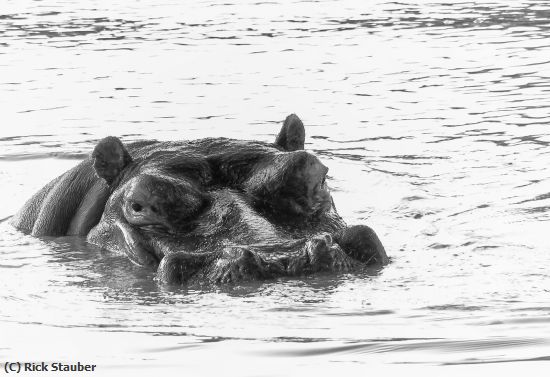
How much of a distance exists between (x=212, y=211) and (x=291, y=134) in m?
1.24

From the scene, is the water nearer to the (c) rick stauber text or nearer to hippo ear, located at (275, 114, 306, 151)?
the (c) rick stauber text

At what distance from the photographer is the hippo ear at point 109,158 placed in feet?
27.5

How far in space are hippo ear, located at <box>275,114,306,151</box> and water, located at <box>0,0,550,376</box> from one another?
0.89m

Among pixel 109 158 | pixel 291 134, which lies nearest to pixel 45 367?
pixel 109 158

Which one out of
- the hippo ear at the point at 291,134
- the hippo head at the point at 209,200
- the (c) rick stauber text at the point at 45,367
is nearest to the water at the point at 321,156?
the (c) rick stauber text at the point at 45,367

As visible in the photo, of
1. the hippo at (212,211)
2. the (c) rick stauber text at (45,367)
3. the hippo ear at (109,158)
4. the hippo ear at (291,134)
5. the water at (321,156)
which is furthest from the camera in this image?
the hippo ear at (291,134)

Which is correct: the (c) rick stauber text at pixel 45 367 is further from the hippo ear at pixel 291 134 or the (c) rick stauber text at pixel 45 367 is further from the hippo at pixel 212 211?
the hippo ear at pixel 291 134

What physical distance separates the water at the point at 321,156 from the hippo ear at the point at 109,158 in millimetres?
520

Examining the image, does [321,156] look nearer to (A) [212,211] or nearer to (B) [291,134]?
(B) [291,134]

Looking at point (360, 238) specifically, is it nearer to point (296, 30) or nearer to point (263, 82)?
point (263, 82)

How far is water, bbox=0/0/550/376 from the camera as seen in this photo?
6.17 m

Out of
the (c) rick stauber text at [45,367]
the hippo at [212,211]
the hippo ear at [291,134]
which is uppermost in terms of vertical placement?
the hippo ear at [291,134]

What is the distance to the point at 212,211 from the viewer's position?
7672 millimetres

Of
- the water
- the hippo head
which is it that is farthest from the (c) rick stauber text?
the hippo head
